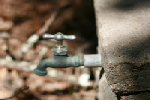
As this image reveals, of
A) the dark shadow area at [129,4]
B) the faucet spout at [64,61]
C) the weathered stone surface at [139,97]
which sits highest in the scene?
the dark shadow area at [129,4]

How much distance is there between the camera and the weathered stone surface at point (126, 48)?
0.59m

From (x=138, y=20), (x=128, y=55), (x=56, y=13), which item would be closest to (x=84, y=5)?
(x=56, y=13)

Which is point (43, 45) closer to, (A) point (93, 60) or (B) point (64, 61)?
(B) point (64, 61)

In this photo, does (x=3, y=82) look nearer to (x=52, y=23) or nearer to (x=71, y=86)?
(x=71, y=86)

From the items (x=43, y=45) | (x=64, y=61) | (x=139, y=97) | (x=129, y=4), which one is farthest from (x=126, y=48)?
(x=43, y=45)

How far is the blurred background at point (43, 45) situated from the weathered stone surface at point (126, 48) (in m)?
1.13

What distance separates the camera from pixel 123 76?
0.59 meters

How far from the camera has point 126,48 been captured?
0.65 meters

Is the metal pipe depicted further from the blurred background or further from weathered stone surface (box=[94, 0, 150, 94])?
the blurred background

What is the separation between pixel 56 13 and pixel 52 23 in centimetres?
20

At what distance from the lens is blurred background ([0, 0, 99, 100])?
1885mm

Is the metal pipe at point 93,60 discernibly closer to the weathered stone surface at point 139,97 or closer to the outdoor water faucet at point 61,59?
the outdoor water faucet at point 61,59

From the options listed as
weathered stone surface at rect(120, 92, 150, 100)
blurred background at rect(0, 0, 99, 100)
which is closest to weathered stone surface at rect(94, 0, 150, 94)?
weathered stone surface at rect(120, 92, 150, 100)

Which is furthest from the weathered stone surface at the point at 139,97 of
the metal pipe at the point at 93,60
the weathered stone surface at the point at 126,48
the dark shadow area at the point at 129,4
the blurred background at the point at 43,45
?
the blurred background at the point at 43,45
